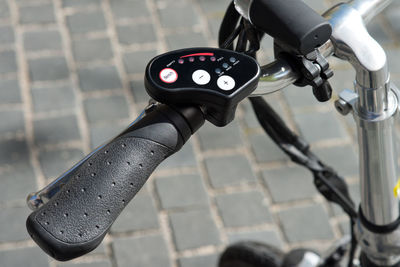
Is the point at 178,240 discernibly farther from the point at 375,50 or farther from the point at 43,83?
the point at 375,50

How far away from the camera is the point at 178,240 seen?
2.44 m

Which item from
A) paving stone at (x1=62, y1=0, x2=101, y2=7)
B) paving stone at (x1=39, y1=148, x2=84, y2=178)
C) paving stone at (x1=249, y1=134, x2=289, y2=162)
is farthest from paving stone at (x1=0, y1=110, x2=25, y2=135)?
paving stone at (x1=249, y1=134, x2=289, y2=162)

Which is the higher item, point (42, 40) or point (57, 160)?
point (42, 40)

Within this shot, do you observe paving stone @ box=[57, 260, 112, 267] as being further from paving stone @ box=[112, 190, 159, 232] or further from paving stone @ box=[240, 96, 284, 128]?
paving stone @ box=[240, 96, 284, 128]

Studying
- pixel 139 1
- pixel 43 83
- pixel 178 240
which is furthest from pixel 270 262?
pixel 139 1

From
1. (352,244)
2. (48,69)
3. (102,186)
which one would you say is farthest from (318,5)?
(102,186)

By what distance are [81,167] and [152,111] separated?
136 mm

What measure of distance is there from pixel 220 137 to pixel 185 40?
2.19 ft

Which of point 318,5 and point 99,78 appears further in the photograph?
point 318,5

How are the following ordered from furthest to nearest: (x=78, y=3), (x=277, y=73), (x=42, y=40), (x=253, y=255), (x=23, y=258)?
(x=78, y=3), (x=42, y=40), (x=23, y=258), (x=253, y=255), (x=277, y=73)

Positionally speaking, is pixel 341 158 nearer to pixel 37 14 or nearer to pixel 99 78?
pixel 99 78

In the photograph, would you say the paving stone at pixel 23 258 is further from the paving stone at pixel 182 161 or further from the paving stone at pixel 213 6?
the paving stone at pixel 213 6

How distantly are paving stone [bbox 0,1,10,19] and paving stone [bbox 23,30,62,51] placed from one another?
193mm

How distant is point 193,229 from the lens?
2473 millimetres
